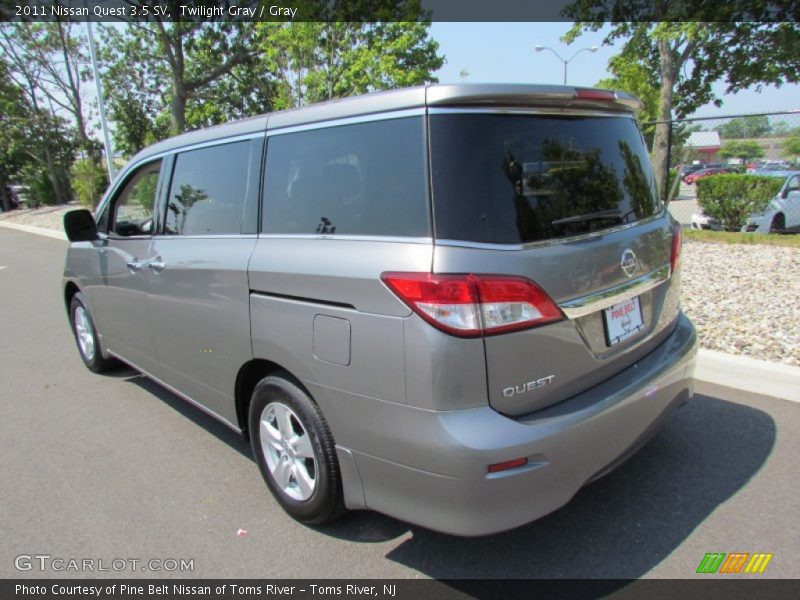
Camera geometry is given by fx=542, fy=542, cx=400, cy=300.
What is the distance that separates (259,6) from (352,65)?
4.06 meters

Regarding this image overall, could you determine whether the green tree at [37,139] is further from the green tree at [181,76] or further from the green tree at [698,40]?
the green tree at [698,40]

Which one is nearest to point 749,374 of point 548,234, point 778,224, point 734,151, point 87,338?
point 548,234

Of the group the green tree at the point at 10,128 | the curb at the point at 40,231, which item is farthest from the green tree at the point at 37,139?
the curb at the point at 40,231

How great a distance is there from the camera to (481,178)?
1.98 meters

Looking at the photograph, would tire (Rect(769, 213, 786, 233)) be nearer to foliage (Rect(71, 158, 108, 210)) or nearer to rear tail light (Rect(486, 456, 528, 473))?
rear tail light (Rect(486, 456, 528, 473))

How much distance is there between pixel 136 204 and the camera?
414 centimetres

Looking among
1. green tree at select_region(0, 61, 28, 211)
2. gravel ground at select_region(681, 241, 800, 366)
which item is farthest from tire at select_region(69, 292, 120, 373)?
green tree at select_region(0, 61, 28, 211)

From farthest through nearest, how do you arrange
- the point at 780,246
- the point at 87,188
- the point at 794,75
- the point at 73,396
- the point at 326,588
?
the point at 87,188
the point at 794,75
the point at 780,246
the point at 73,396
the point at 326,588

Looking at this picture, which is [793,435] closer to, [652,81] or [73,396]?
[73,396]

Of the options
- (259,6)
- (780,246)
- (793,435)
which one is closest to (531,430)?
(793,435)

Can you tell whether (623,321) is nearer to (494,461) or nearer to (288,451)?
(494,461)

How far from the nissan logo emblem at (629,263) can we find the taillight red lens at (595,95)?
68 cm

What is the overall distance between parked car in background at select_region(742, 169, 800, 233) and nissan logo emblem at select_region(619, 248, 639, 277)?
32.6 ft

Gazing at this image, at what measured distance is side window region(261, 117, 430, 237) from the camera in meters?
2.04
